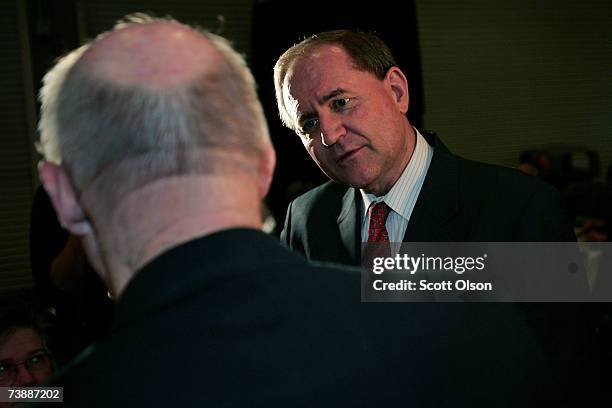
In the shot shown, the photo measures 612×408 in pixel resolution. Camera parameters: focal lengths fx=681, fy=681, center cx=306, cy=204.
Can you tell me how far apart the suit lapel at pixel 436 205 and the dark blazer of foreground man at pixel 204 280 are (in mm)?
884

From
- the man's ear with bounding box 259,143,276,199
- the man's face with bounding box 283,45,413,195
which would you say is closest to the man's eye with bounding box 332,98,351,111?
the man's face with bounding box 283,45,413,195

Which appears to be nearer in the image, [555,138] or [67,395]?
[67,395]

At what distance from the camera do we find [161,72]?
30.9 inches

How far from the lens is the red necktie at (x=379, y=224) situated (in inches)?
72.1

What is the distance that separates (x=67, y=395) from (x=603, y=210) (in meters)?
3.18

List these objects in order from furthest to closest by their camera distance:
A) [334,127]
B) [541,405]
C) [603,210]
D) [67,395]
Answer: [603,210] < [334,127] < [541,405] < [67,395]

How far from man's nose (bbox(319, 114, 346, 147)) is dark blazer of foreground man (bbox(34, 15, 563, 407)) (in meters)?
0.94

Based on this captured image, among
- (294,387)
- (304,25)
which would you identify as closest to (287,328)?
(294,387)

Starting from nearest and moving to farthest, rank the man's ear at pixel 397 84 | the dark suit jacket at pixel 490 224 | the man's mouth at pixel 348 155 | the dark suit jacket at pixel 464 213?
the dark suit jacket at pixel 490 224, the dark suit jacket at pixel 464 213, the man's mouth at pixel 348 155, the man's ear at pixel 397 84

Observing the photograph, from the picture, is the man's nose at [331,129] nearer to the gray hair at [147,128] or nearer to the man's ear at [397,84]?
the man's ear at [397,84]

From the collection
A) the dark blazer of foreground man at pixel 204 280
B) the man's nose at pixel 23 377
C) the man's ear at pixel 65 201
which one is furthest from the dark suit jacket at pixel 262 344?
the man's nose at pixel 23 377

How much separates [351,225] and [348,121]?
1.04ft

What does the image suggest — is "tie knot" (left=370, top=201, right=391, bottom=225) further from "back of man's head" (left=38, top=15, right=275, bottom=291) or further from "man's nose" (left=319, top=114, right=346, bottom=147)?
"back of man's head" (left=38, top=15, right=275, bottom=291)

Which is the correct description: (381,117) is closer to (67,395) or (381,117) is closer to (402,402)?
(402,402)
